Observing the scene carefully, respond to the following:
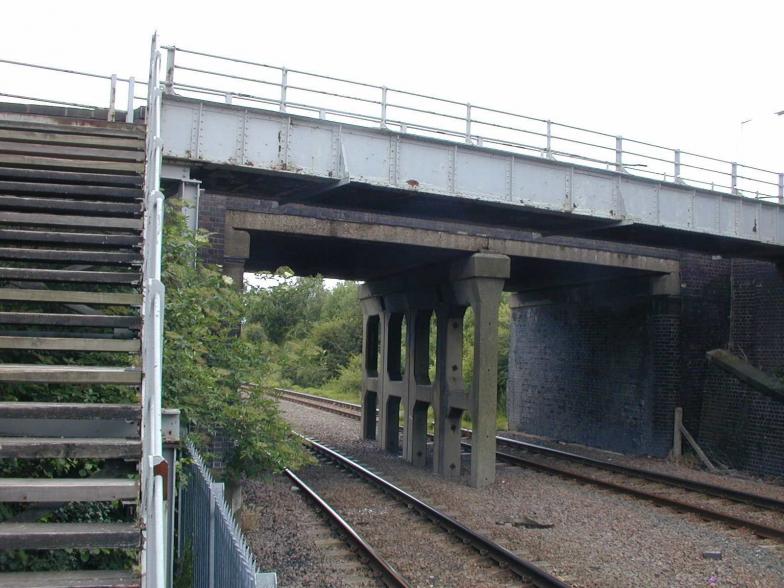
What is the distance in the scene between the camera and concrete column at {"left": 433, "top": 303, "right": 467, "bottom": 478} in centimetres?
1675

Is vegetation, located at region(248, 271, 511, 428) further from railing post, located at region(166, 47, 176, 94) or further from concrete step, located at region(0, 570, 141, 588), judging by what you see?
concrete step, located at region(0, 570, 141, 588)

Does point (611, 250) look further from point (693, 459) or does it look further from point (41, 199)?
point (41, 199)

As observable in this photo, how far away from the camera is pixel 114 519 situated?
586 centimetres

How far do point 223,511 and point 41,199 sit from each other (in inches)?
172

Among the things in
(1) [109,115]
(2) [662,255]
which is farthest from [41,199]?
(2) [662,255]

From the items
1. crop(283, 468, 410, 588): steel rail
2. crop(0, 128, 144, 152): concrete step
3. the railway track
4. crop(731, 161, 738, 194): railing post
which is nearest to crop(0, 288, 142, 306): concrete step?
the railway track

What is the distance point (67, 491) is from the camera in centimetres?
466

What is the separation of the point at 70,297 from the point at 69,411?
1654 mm

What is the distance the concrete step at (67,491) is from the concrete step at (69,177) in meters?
4.50

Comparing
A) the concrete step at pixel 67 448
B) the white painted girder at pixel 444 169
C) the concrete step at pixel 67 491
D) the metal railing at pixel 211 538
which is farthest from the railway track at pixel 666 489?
the concrete step at pixel 67 491

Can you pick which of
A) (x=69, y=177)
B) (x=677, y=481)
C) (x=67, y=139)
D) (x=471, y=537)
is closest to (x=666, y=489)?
(x=677, y=481)

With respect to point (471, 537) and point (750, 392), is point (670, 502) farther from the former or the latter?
point (750, 392)

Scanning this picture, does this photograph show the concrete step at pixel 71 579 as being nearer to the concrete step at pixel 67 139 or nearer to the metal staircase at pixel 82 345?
the metal staircase at pixel 82 345

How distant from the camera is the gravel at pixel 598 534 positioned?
9.05m
